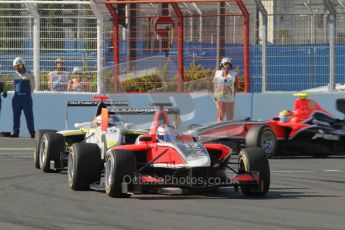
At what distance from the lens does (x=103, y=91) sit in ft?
80.8

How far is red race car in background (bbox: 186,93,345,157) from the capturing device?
18562mm

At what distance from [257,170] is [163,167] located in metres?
1.01

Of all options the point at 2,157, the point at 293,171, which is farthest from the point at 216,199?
the point at 2,157

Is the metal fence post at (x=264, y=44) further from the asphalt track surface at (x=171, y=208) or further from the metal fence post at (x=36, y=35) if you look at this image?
the asphalt track surface at (x=171, y=208)

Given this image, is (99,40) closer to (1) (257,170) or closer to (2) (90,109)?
(2) (90,109)

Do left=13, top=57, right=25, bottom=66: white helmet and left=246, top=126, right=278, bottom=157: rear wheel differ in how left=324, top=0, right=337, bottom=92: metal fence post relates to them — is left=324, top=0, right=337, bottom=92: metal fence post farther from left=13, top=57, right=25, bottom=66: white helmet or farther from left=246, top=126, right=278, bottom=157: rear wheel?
left=13, top=57, right=25, bottom=66: white helmet

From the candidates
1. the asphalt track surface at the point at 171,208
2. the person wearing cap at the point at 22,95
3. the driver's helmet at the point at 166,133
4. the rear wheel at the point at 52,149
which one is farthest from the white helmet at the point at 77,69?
the driver's helmet at the point at 166,133

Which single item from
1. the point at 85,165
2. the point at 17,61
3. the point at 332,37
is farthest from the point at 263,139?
the point at 17,61

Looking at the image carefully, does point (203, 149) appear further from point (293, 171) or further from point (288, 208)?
point (293, 171)

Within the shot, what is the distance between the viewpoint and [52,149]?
14.9 meters

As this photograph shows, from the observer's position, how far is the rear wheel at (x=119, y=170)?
11477 mm

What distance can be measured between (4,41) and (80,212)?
1533 cm

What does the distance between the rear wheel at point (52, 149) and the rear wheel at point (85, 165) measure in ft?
8.33

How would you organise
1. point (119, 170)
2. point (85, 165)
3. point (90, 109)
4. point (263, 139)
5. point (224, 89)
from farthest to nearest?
point (90, 109) < point (224, 89) < point (263, 139) < point (85, 165) < point (119, 170)
